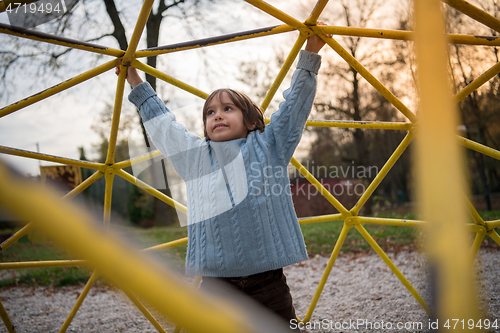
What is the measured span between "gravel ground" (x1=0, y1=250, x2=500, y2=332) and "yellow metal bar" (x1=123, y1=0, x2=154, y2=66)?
7.49ft

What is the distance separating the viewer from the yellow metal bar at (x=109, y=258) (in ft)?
1.42

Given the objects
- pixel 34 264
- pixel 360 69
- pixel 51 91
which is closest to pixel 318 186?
pixel 360 69

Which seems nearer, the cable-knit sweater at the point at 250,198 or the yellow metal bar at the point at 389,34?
the cable-knit sweater at the point at 250,198

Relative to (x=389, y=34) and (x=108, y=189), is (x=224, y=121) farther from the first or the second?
(x=108, y=189)

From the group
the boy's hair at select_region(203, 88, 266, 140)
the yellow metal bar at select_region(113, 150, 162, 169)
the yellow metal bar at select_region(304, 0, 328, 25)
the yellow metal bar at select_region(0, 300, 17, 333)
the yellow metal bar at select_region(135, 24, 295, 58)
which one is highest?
the yellow metal bar at select_region(304, 0, 328, 25)

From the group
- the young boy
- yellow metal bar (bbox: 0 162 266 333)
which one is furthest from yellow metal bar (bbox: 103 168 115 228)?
yellow metal bar (bbox: 0 162 266 333)

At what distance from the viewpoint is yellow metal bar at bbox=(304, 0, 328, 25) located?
4.98 feet

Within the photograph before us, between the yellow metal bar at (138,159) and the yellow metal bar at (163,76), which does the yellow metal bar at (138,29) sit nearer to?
the yellow metal bar at (163,76)

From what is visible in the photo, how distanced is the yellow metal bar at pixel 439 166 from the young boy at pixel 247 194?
88 centimetres

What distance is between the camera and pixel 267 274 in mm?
1428

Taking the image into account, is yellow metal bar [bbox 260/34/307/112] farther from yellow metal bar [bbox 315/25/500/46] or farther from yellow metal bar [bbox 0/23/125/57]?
yellow metal bar [bbox 0/23/125/57]

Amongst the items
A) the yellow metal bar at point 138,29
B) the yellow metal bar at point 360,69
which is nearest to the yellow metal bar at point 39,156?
the yellow metal bar at point 138,29

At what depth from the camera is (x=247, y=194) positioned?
1.42 meters

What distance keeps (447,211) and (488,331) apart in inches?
93.1
